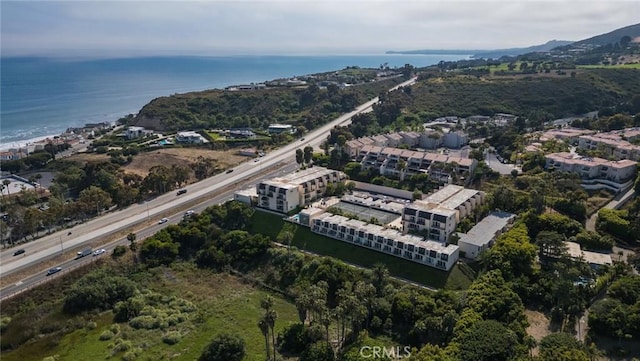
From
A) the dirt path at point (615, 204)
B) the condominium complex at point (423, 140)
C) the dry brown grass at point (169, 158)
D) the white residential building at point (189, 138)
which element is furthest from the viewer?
the white residential building at point (189, 138)

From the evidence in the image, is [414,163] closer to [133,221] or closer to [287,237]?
[287,237]

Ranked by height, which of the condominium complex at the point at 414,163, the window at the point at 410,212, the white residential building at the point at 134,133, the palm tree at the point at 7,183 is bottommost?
the palm tree at the point at 7,183

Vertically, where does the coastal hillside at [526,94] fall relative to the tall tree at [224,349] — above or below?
above

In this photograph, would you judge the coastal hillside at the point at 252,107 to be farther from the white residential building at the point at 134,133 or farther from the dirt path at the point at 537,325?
the dirt path at the point at 537,325

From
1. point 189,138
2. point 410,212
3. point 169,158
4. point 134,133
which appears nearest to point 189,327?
point 410,212

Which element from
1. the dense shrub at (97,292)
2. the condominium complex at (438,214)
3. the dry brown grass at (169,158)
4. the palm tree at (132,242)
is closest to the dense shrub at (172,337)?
the dense shrub at (97,292)

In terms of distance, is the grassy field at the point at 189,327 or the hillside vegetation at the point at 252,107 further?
the hillside vegetation at the point at 252,107

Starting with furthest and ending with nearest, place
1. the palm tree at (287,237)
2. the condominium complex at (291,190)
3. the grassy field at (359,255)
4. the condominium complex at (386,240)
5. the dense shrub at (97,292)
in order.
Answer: the condominium complex at (291,190)
the palm tree at (287,237)
the condominium complex at (386,240)
the grassy field at (359,255)
the dense shrub at (97,292)

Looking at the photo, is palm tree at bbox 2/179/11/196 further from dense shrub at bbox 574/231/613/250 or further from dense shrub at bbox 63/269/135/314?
dense shrub at bbox 574/231/613/250

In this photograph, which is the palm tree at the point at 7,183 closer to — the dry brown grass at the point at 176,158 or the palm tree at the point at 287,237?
the dry brown grass at the point at 176,158
